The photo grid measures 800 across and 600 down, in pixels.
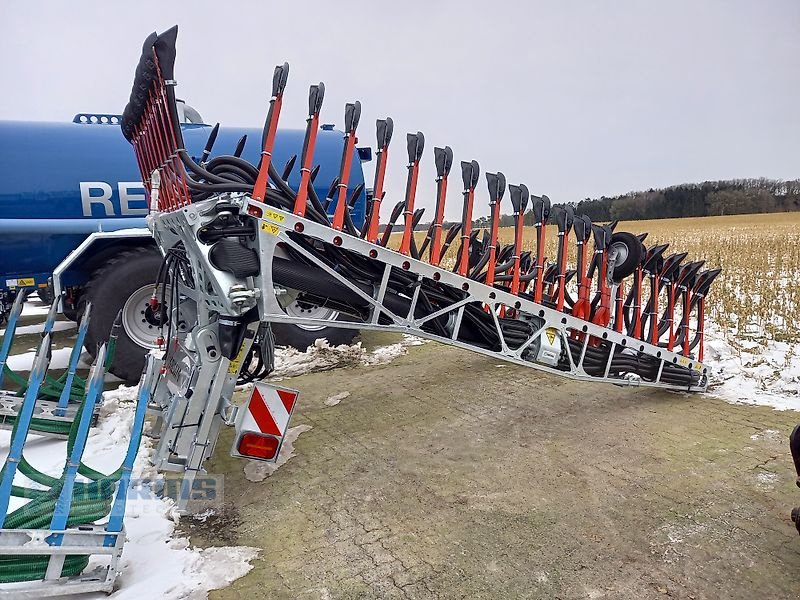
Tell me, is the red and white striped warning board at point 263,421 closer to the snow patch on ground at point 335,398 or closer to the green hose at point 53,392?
the green hose at point 53,392

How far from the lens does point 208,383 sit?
10.3 feet

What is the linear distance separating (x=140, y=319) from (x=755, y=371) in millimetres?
5938

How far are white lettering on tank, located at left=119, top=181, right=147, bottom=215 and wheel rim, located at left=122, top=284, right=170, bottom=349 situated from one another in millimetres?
880

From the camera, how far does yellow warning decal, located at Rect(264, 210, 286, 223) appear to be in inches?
123

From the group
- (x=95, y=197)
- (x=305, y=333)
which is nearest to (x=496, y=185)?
(x=305, y=333)

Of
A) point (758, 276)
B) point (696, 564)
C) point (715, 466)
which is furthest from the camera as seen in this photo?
point (758, 276)

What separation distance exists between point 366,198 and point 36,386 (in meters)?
4.50

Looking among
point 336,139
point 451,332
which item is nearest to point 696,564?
point 451,332

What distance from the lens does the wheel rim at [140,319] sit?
548 cm

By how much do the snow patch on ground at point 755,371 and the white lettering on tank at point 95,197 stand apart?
5.97 meters

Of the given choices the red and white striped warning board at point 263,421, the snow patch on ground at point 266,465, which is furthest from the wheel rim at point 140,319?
the red and white striped warning board at point 263,421

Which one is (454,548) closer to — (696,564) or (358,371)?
(696,564)

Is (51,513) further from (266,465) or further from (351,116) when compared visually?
(351,116)

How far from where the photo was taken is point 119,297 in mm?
5352
